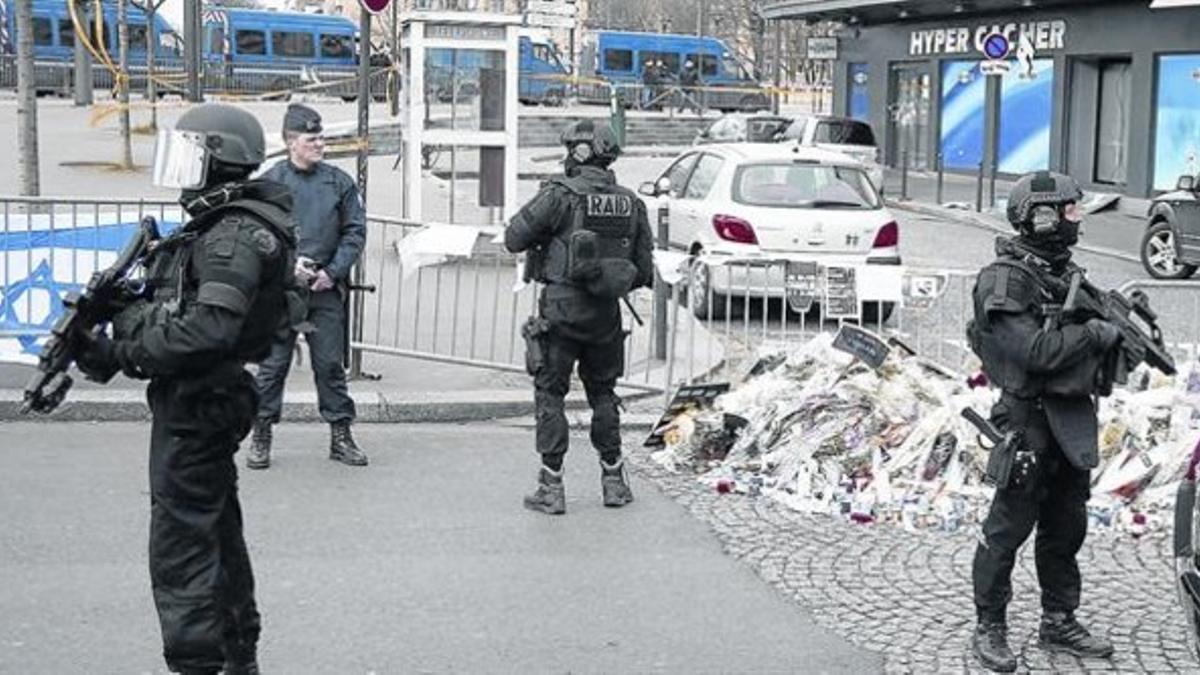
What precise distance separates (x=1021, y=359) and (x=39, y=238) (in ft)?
21.2

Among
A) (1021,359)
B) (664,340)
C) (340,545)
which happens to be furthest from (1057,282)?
(664,340)

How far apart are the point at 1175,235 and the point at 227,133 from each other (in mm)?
14625

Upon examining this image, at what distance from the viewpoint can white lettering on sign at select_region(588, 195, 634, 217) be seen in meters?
7.36

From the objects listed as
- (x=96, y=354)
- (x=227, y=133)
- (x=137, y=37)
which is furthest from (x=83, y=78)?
(x=96, y=354)

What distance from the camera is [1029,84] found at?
31.2m

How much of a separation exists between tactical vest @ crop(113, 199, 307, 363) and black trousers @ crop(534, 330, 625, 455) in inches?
104

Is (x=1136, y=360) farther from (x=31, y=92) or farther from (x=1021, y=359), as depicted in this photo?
(x=31, y=92)

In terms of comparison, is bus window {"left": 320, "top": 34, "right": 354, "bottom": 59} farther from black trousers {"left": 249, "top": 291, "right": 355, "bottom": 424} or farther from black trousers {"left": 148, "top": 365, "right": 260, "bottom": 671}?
black trousers {"left": 148, "top": 365, "right": 260, "bottom": 671}

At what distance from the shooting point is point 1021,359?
530cm

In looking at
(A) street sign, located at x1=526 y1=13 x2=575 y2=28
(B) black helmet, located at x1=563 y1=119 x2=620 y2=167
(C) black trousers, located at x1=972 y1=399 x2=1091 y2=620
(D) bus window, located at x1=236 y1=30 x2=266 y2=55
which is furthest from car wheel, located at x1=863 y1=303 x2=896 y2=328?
(D) bus window, located at x1=236 y1=30 x2=266 y2=55

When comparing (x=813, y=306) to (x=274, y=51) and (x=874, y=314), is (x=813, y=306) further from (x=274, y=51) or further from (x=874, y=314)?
(x=274, y=51)

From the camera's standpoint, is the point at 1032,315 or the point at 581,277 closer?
the point at 1032,315

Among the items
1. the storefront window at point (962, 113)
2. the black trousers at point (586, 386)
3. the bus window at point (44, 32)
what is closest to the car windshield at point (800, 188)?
the black trousers at point (586, 386)

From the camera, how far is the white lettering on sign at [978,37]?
3019 cm
